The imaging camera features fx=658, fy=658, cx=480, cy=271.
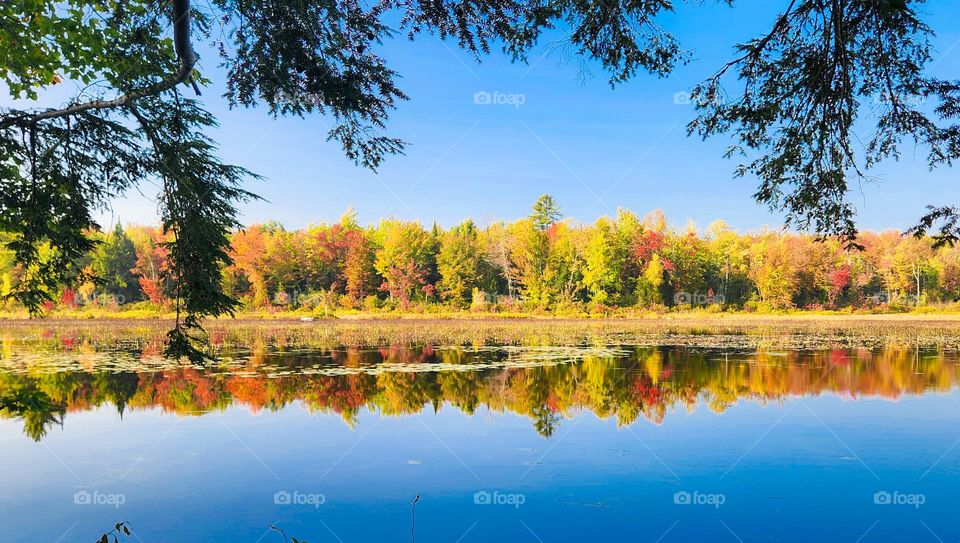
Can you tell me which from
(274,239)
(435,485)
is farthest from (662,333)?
(274,239)

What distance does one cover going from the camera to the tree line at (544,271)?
Answer: 56219 mm

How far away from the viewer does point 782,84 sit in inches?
274

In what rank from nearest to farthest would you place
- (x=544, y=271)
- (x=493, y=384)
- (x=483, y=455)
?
(x=483, y=455), (x=493, y=384), (x=544, y=271)

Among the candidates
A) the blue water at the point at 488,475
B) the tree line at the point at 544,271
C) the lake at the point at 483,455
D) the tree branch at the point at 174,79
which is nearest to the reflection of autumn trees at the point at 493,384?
the lake at the point at 483,455

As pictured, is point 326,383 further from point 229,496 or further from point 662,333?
point 662,333

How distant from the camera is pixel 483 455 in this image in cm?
995

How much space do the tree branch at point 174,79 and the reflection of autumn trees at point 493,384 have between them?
622 centimetres

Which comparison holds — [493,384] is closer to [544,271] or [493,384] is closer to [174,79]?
[174,79]

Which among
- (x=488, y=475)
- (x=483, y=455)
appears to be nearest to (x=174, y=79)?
(x=488, y=475)

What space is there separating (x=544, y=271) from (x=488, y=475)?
48.5 metres

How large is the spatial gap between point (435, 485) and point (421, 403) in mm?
5071

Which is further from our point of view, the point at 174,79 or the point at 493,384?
the point at 493,384

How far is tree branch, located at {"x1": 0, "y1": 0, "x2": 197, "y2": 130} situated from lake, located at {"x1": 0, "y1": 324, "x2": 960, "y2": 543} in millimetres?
2806

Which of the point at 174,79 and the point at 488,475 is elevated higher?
the point at 174,79
